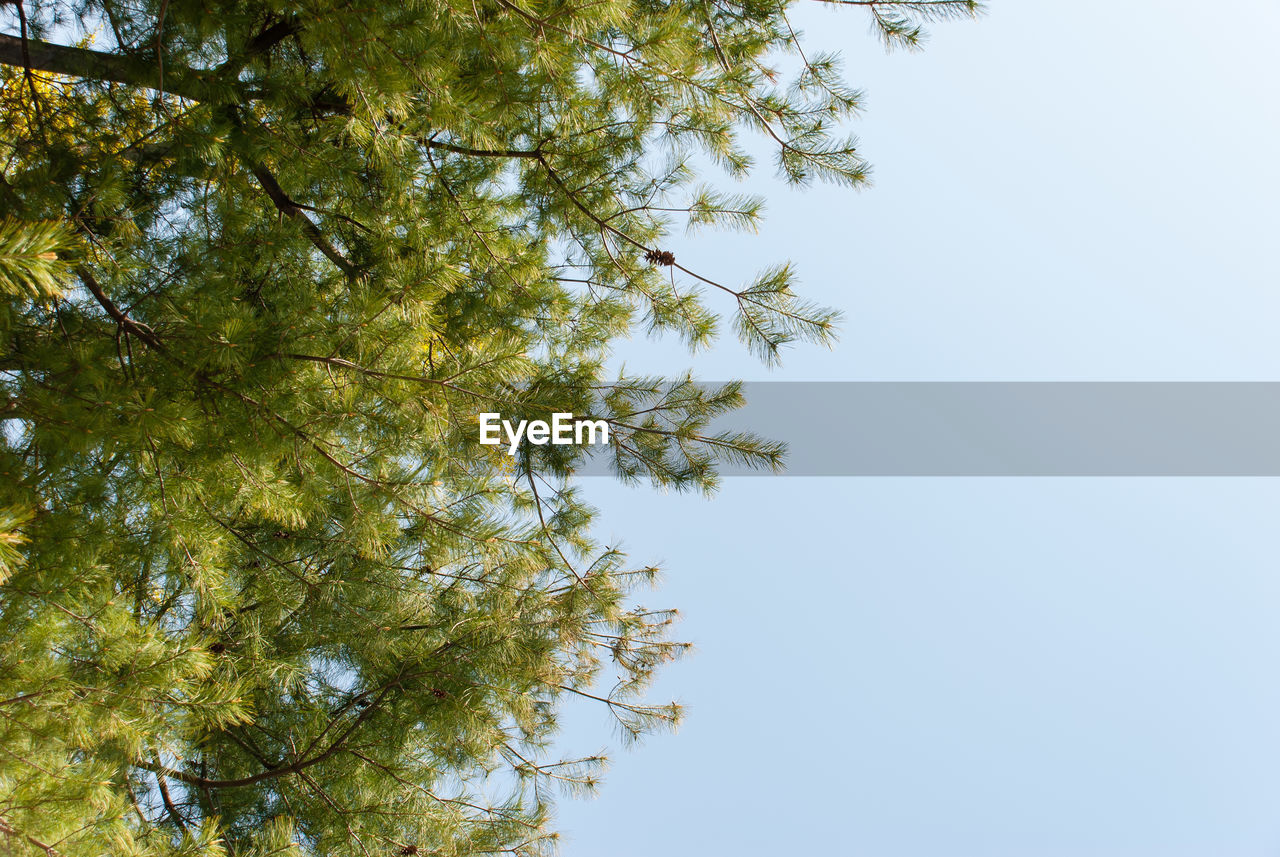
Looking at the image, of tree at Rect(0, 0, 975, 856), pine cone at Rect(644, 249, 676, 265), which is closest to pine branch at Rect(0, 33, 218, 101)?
tree at Rect(0, 0, 975, 856)

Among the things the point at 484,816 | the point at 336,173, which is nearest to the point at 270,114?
the point at 336,173

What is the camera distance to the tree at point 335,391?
1.97 metres

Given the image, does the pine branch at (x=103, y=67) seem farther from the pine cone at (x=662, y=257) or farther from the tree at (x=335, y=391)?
the pine cone at (x=662, y=257)

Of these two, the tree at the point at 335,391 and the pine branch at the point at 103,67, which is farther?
the pine branch at the point at 103,67

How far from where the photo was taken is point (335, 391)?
208 centimetres

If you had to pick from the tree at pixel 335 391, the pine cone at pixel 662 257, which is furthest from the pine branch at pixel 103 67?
the pine cone at pixel 662 257

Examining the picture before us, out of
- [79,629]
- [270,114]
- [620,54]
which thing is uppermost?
[270,114]

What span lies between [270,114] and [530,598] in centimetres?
194

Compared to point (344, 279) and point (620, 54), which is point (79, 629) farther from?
point (620, 54)

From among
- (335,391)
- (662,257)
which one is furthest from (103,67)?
(662,257)

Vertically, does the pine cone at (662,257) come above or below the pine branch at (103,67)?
below

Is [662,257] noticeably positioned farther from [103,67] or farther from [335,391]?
[103,67]

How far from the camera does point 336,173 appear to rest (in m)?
2.52

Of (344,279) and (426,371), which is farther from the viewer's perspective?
(344,279)
